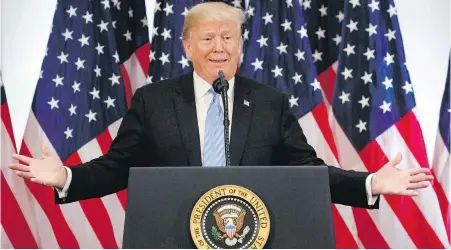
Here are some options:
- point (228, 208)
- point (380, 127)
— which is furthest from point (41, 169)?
point (380, 127)

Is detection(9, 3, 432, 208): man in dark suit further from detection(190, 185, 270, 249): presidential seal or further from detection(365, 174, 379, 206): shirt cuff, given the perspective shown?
detection(190, 185, 270, 249): presidential seal

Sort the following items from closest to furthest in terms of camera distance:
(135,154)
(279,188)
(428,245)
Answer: (279,188) → (135,154) → (428,245)

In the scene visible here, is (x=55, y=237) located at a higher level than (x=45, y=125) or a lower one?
lower

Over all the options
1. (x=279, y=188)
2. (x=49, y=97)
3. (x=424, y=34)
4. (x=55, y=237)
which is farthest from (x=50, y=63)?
(x=279, y=188)

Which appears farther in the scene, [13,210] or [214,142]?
[13,210]

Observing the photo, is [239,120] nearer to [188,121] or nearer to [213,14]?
[188,121]

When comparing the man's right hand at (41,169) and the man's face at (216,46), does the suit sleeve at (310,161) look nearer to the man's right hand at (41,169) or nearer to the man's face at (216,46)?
the man's face at (216,46)

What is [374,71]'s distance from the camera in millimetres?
4293

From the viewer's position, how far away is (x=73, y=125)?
427cm

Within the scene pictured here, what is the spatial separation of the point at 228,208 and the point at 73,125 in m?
2.84

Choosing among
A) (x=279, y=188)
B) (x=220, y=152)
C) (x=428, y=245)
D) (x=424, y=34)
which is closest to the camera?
(x=279, y=188)

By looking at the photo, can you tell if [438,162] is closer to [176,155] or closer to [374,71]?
[374,71]

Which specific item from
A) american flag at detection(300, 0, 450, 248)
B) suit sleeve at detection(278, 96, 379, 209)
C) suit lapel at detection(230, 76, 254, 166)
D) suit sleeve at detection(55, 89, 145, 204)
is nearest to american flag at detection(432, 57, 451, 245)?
american flag at detection(300, 0, 450, 248)

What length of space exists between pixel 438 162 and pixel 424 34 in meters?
0.92
